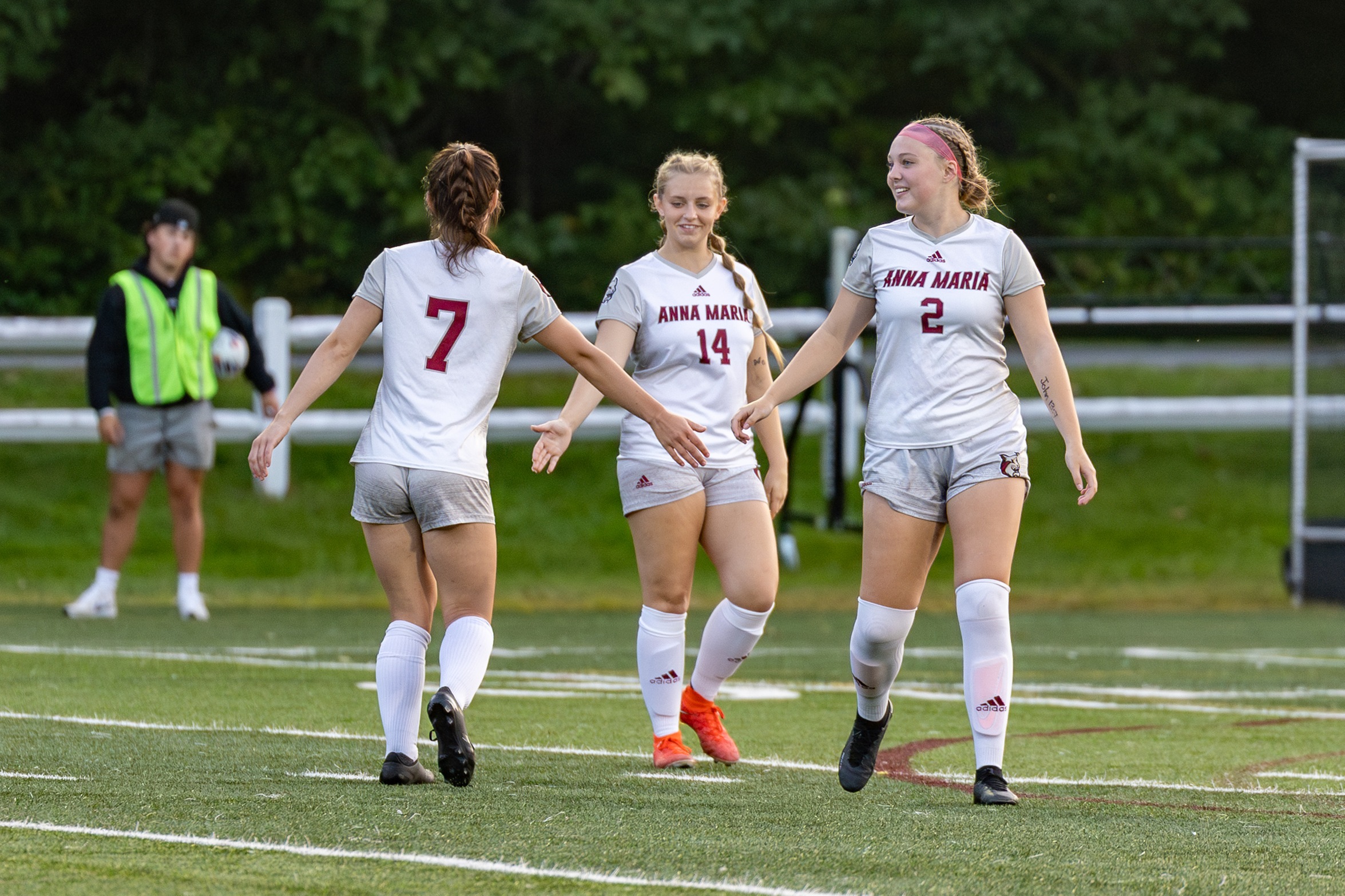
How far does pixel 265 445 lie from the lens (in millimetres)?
Answer: 5383

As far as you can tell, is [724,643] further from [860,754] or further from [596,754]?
[860,754]

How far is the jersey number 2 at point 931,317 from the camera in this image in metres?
5.45

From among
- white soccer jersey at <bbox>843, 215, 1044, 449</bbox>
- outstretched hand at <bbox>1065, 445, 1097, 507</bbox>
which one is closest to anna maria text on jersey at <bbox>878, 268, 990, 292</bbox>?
white soccer jersey at <bbox>843, 215, 1044, 449</bbox>

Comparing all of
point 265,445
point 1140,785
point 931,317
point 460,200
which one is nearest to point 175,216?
point 460,200

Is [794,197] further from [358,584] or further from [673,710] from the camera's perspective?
[673,710]

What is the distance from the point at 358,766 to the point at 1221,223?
2021 cm

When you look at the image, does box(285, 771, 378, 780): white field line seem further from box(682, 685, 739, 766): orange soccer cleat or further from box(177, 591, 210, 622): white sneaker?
box(177, 591, 210, 622): white sneaker

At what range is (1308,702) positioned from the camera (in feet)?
26.7

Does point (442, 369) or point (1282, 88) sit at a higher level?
point (1282, 88)

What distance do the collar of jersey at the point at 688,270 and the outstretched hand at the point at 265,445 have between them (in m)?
1.42

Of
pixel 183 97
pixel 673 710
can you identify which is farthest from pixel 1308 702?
pixel 183 97

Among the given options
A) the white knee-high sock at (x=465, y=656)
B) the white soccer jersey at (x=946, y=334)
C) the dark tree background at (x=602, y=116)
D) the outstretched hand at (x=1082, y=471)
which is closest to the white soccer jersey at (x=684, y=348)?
the white soccer jersey at (x=946, y=334)

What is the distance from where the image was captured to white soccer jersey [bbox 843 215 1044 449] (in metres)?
5.45

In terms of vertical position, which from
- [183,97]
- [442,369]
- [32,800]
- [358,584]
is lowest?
[358,584]
